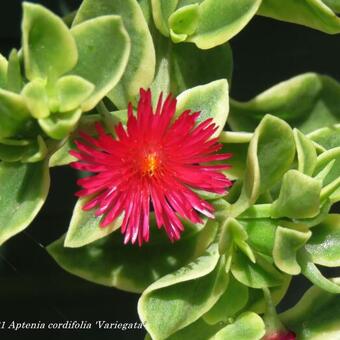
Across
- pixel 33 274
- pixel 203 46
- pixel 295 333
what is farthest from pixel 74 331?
pixel 203 46

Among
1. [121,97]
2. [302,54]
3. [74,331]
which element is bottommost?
[74,331]

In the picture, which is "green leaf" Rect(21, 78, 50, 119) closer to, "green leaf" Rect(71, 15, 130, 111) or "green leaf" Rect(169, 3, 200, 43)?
"green leaf" Rect(71, 15, 130, 111)

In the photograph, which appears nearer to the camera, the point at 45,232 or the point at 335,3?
the point at 335,3

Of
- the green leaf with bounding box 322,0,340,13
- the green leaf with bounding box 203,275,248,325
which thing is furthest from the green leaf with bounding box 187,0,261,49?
the green leaf with bounding box 203,275,248,325

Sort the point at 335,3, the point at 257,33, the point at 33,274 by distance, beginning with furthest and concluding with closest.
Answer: the point at 257,33 → the point at 33,274 → the point at 335,3

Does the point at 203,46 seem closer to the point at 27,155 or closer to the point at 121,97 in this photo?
the point at 121,97

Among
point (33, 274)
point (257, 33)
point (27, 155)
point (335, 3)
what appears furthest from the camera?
Answer: point (257, 33)
